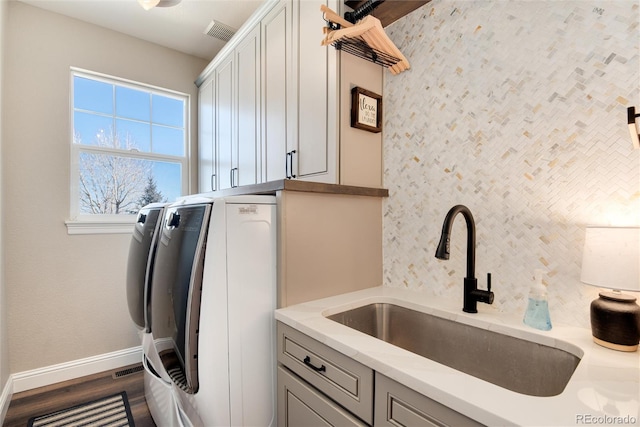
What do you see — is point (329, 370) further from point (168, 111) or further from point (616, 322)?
point (168, 111)

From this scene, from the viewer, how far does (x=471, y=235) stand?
1217mm

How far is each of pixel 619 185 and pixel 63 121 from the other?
3.43 meters

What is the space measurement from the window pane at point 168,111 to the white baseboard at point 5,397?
2.30 m

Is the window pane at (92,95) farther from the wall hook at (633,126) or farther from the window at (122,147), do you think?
the wall hook at (633,126)

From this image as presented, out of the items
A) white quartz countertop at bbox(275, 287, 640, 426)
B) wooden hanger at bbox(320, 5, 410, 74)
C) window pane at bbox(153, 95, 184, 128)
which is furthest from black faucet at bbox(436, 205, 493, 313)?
window pane at bbox(153, 95, 184, 128)

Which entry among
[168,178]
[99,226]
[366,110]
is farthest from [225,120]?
[366,110]

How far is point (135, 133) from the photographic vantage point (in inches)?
110

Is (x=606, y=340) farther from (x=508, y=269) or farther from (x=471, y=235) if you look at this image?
(x=471, y=235)

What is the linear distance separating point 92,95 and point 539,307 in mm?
3432

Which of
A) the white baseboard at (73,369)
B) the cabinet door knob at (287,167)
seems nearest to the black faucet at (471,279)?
the cabinet door knob at (287,167)

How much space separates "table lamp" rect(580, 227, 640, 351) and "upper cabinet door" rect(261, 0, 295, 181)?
59.3 inches

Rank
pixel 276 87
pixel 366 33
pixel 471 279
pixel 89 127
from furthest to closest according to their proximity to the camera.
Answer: pixel 89 127 → pixel 276 87 → pixel 366 33 → pixel 471 279

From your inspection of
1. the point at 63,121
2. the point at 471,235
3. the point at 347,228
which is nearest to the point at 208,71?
the point at 63,121

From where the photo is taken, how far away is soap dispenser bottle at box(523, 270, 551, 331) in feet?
3.43
